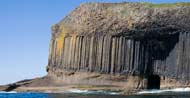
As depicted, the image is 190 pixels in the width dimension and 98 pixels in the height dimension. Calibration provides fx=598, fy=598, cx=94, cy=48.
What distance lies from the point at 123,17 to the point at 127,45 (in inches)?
166

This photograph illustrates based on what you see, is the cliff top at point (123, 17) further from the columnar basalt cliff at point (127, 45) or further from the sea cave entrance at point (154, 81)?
the sea cave entrance at point (154, 81)

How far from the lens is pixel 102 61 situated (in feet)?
298

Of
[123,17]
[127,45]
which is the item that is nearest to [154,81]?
[127,45]

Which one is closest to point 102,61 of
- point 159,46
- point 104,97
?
point 159,46

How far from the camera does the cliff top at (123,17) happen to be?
85312 mm

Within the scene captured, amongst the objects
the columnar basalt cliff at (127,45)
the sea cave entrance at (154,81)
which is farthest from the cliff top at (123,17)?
the sea cave entrance at (154,81)

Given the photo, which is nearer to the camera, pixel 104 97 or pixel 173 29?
pixel 104 97

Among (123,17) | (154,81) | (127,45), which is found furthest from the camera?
(154,81)

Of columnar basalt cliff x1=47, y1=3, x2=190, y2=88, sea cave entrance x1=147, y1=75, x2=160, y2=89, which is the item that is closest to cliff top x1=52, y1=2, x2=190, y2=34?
columnar basalt cliff x1=47, y1=3, x2=190, y2=88

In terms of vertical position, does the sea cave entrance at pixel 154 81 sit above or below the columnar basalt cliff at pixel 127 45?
below

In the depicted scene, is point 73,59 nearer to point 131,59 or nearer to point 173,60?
point 131,59

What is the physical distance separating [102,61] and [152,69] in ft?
25.3

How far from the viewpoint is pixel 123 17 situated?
8888cm

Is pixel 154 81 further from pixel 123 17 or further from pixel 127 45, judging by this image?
pixel 123 17
